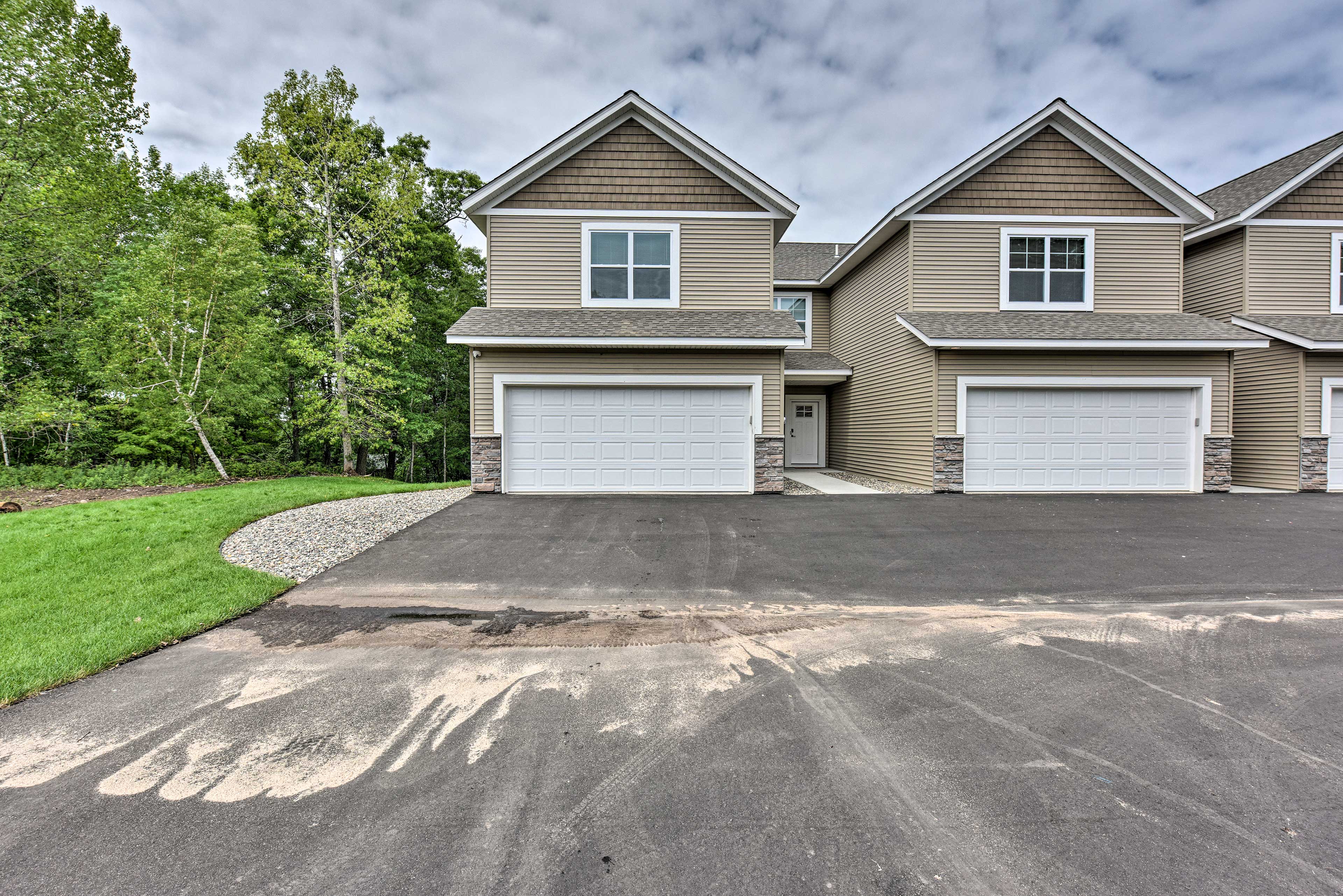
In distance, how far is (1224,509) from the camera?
27.8 feet

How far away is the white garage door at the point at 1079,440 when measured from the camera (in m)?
10.3

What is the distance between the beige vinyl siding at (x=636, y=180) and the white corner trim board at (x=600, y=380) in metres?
3.71

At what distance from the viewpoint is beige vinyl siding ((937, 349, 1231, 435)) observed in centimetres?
1019

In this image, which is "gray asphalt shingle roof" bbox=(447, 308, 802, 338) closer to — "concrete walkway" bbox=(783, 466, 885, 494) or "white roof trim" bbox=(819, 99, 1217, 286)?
"concrete walkway" bbox=(783, 466, 885, 494)

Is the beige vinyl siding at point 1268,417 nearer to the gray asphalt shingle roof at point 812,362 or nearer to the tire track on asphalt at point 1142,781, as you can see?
the gray asphalt shingle roof at point 812,362

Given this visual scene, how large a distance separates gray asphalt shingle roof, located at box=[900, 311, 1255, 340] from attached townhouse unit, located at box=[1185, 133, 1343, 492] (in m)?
0.99

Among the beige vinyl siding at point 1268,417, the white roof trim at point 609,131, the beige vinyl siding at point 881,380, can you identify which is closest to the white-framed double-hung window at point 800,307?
the beige vinyl siding at point 881,380

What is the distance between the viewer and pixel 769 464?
997 cm

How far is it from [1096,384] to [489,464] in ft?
40.4

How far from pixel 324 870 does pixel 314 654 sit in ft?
7.09

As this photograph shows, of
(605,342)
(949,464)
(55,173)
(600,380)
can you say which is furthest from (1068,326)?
(55,173)

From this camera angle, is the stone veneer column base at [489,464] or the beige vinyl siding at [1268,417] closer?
the stone veneer column base at [489,464]

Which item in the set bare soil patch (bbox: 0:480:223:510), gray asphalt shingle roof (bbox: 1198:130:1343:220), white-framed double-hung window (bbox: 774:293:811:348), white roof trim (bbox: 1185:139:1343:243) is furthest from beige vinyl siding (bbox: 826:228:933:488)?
bare soil patch (bbox: 0:480:223:510)

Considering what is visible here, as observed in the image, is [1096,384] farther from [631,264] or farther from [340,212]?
[340,212]
